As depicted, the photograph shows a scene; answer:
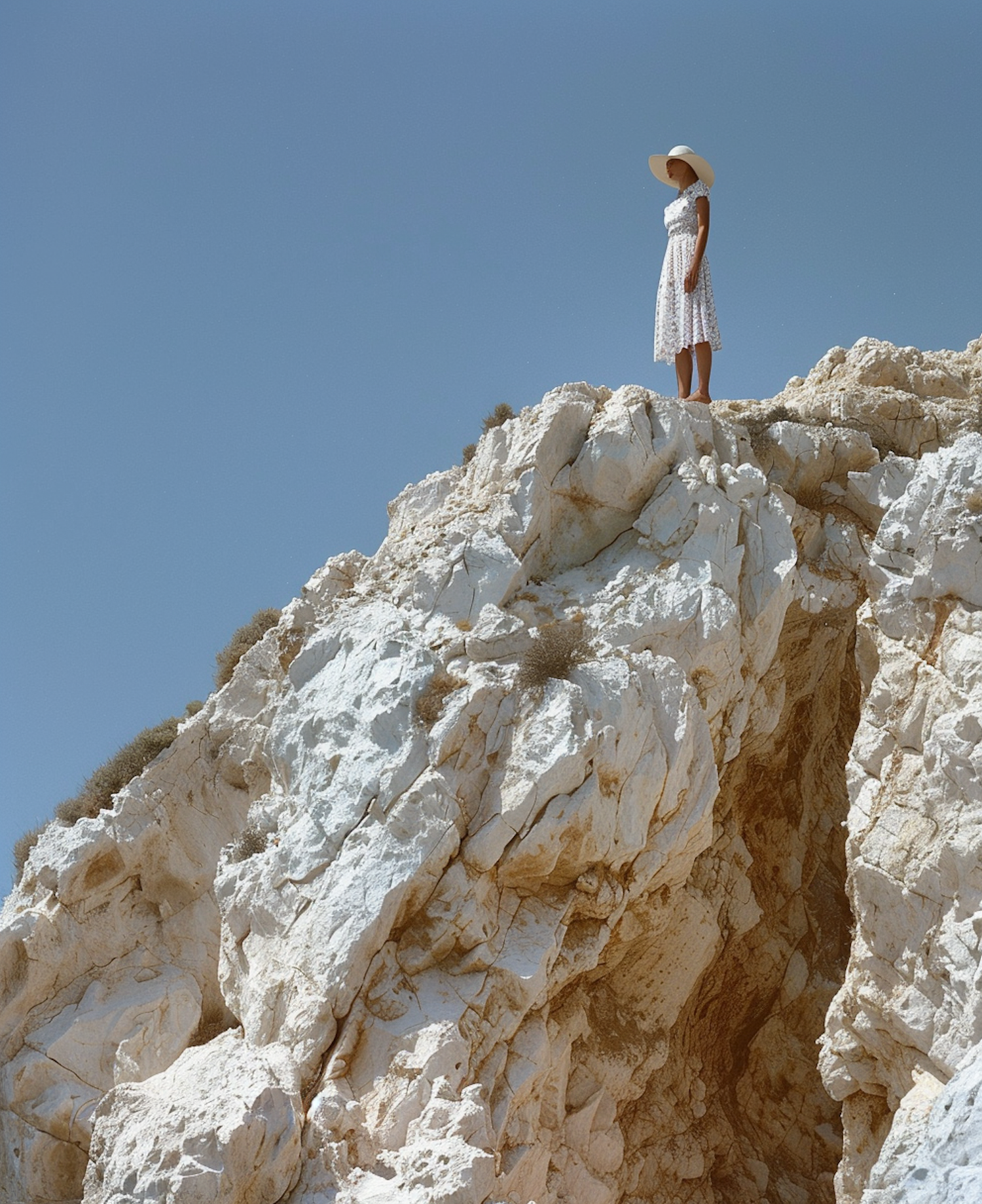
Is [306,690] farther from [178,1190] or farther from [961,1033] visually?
[961,1033]

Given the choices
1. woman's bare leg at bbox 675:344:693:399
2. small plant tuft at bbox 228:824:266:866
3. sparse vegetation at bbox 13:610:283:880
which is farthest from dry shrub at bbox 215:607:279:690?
woman's bare leg at bbox 675:344:693:399

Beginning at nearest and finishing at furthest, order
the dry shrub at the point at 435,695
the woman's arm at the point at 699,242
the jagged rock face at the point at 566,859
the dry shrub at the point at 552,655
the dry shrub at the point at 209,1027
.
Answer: the jagged rock face at the point at 566,859 < the dry shrub at the point at 435,695 < the dry shrub at the point at 552,655 < the dry shrub at the point at 209,1027 < the woman's arm at the point at 699,242

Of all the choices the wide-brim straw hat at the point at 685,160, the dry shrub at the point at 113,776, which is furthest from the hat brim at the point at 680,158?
the dry shrub at the point at 113,776

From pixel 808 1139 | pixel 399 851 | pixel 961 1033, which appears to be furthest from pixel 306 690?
pixel 808 1139

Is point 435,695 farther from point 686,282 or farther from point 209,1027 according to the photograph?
point 686,282

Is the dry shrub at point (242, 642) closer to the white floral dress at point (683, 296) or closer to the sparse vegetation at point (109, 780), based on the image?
the sparse vegetation at point (109, 780)

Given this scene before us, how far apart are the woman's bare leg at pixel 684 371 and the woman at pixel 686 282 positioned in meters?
0.01

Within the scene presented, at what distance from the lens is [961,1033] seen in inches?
409

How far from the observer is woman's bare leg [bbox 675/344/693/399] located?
56.3ft

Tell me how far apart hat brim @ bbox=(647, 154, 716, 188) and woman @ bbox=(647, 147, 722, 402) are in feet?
0.03

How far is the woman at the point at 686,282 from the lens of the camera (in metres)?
16.8

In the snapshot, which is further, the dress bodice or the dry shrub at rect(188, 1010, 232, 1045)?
the dress bodice

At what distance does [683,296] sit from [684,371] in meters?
1.14

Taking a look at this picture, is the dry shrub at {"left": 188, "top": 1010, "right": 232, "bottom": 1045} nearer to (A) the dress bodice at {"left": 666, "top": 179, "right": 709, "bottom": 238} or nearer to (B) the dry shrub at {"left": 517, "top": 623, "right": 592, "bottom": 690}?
(B) the dry shrub at {"left": 517, "top": 623, "right": 592, "bottom": 690}
